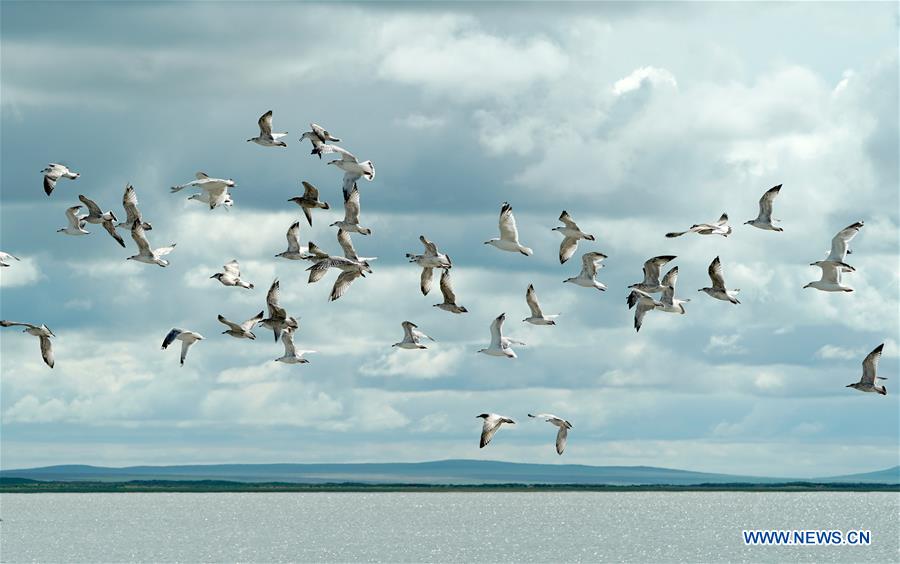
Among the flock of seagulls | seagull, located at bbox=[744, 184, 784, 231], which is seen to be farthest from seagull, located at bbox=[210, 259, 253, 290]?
seagull, located at bbox=[744, 184, 784, 231]

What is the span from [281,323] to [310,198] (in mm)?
7435

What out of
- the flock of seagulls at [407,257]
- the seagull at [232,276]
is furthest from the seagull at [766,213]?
the seagull at [232,276]

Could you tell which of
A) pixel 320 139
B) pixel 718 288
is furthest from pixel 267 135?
pixel 718 288

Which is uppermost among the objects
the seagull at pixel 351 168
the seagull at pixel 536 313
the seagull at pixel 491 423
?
the seagull at pixel 351 168

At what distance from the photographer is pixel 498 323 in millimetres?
91375

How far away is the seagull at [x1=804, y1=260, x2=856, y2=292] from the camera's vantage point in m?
88.4

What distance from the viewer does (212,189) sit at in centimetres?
8962

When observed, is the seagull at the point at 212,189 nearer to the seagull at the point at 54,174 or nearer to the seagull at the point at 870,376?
the seagull at the point at 54,174

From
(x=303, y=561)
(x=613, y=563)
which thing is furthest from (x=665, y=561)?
(x=303, y=561)

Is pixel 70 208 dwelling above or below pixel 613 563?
above

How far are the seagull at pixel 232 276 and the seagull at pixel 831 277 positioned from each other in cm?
3143

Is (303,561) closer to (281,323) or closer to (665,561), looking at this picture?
(665,561)

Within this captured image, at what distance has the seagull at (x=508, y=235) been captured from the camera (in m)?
87.1

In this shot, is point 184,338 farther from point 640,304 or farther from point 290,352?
point 640,304
